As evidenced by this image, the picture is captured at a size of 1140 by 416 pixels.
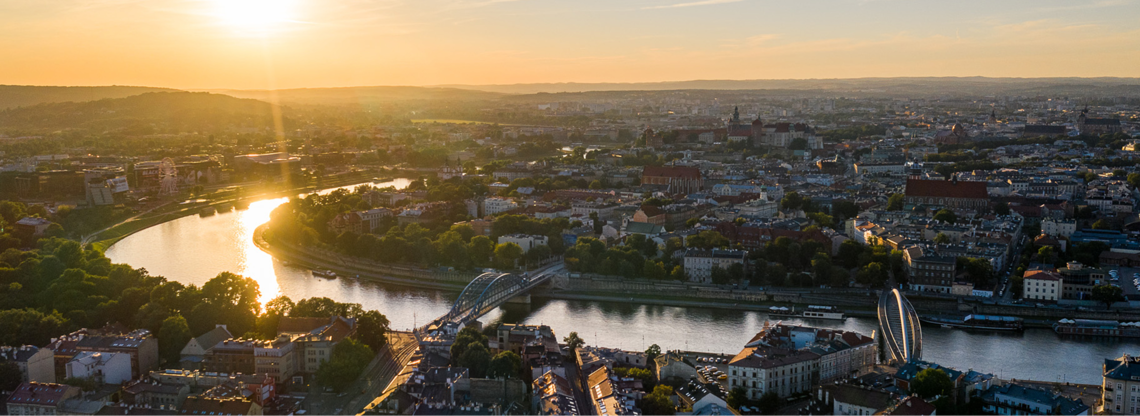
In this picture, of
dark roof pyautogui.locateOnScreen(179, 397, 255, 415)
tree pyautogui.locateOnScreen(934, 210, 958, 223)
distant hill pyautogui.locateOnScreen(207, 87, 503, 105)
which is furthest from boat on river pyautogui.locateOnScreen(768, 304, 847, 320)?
distant hill pyautogui.locateOnScreen(207, 87, 503, 105)

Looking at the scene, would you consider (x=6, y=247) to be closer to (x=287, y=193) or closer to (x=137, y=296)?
(x=137, y=296)

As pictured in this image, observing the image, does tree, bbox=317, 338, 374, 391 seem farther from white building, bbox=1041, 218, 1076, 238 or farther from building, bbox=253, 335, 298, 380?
white building, bbox=1041, 218, 1076, 238

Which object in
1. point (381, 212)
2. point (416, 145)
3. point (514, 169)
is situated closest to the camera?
point (381, 212)

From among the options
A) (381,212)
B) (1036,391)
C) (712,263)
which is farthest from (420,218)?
(1036,391)

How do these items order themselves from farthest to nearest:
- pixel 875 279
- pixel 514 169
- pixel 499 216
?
pixel 514 169 → pixel 499 216 → pixel 875 279

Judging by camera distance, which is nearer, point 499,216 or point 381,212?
point 499,216

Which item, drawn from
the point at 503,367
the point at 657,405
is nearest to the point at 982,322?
the point at 657,405

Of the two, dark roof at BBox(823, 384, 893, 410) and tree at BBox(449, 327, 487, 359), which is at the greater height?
tree at BBox(449, 327, 487, 359)
